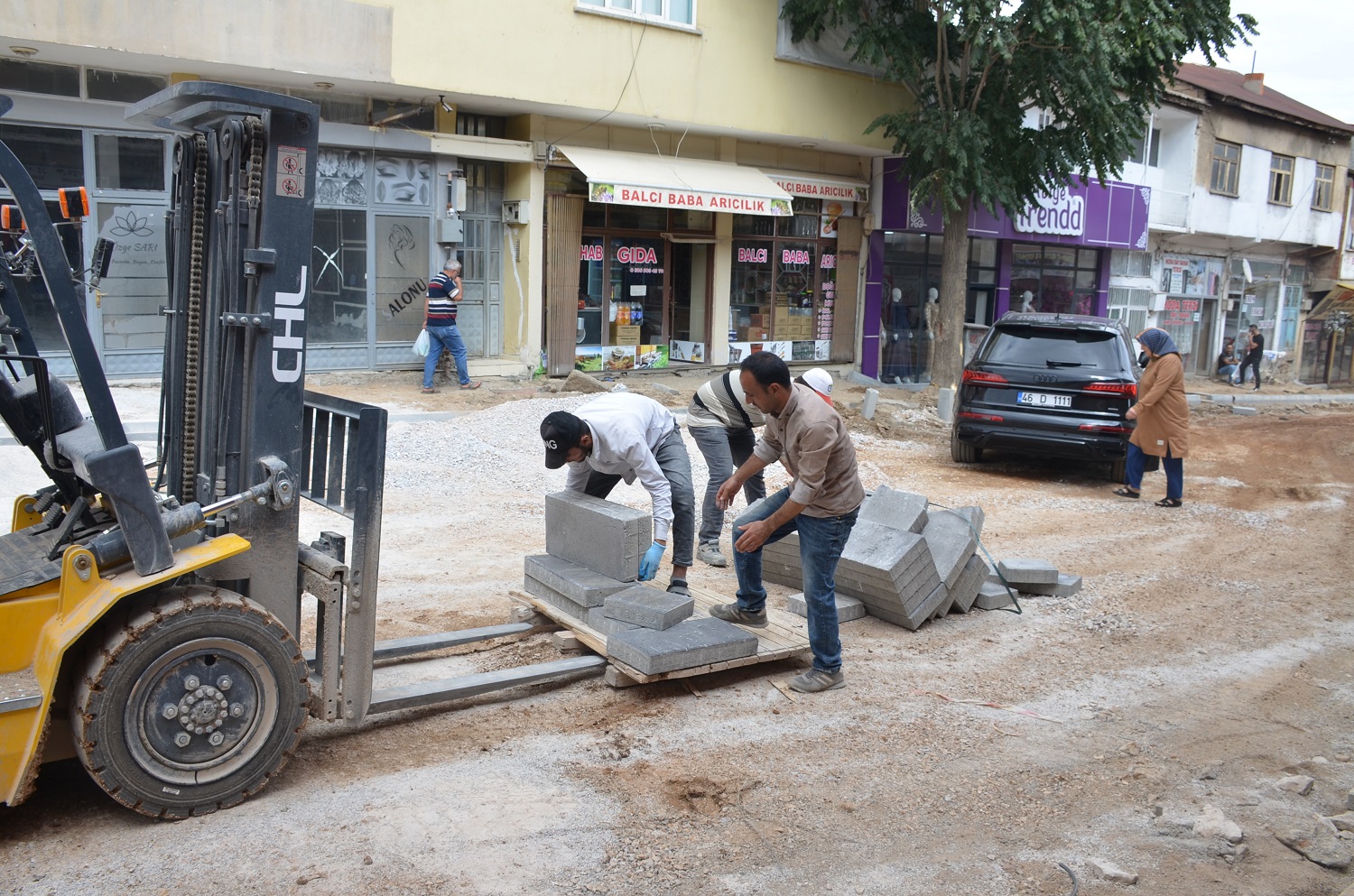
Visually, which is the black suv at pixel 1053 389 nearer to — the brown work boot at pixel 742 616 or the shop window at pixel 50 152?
the brown work boot at pixel 742 616

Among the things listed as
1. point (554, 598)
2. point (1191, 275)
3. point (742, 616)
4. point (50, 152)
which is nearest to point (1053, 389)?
point (742, 616)

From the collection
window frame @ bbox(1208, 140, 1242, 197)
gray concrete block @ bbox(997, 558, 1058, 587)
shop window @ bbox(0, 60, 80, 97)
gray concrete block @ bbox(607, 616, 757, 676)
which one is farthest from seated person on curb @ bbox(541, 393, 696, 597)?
window frame @ bbox(1208, 140, 1242, 197)

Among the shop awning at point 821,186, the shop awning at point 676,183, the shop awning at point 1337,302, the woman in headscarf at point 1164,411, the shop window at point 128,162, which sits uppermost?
the shop awning at point 821,186

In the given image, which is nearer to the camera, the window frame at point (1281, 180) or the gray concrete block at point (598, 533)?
the gray concrete block at point (598, 533)

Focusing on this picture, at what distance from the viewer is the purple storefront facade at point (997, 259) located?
22.4 m

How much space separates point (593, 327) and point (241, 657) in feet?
49.0

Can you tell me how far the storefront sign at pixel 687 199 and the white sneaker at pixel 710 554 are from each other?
9471 mm

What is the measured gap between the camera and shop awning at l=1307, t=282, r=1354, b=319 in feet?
116

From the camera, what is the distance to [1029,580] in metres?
7.50

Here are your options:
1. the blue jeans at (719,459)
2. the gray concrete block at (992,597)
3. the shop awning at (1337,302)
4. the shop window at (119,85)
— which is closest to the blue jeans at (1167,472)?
A: the gray concrete block at (992,597)

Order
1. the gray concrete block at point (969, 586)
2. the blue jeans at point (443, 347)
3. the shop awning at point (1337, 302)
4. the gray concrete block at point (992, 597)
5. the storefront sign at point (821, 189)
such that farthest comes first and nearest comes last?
1. the shop awning at point (1337, 302)
2. the storefront sign at point (821, 189)
3. the blue jeans at point (443, 347)
4. the gray concrete block at point (992, 597)
5. the gray concrete block at point (969, 586)

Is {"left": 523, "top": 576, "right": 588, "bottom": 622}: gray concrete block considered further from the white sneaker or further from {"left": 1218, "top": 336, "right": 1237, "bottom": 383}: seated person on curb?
{"left": 1218, "top": 336, "right": 1237, "bottom": 383}: seated person on curb

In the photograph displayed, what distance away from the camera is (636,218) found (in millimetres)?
18750

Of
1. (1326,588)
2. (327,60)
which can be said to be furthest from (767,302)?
(1326,588)
